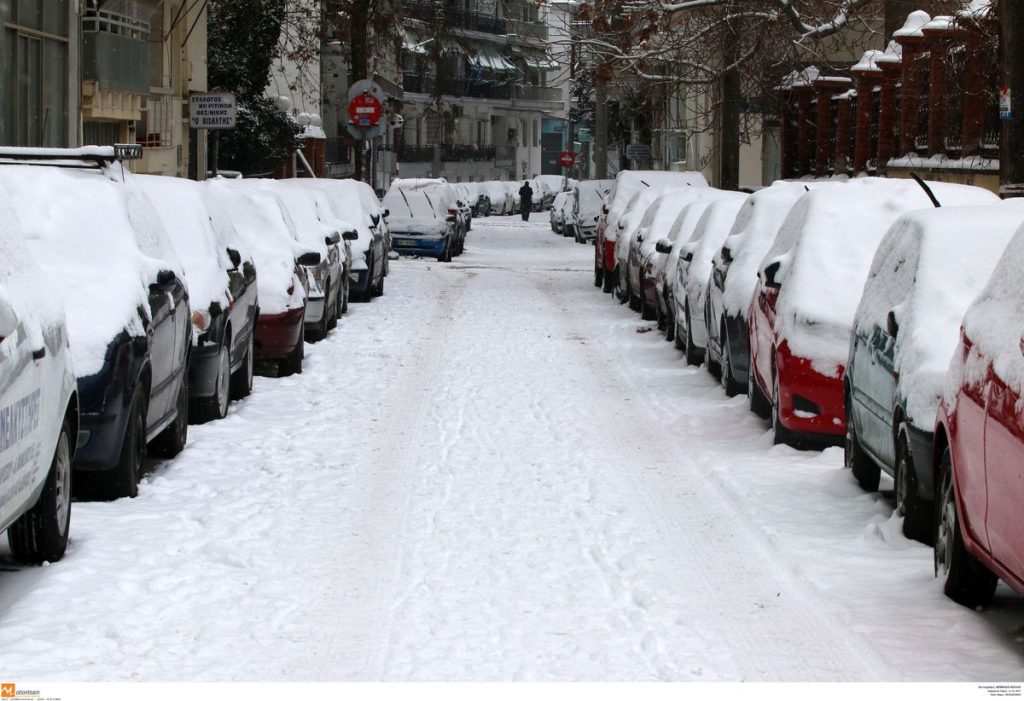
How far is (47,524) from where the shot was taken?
25.7 ft

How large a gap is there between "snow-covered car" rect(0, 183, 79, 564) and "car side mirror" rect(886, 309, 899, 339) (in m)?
3.96

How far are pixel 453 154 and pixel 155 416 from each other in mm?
92104

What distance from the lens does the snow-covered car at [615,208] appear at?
27.3m

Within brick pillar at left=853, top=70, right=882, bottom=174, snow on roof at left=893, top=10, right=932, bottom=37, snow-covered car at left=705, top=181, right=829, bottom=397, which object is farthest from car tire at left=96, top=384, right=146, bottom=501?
brick pillar at left=853, top=70, right=882, bottom=174

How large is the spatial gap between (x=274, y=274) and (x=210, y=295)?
3.57 metres

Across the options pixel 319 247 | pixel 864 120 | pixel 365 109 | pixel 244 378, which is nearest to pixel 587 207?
pixel 365 109

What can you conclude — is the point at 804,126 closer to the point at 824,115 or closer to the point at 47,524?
the point at 824,115

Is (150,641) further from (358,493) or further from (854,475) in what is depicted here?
(854,475)

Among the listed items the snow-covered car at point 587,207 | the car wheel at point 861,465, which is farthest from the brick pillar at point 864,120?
the car wheel at point 861,465

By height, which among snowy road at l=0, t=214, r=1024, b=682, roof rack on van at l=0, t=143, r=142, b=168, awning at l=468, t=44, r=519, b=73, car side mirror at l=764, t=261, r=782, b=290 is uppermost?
awning at l=468, t=44, r=519, b=73

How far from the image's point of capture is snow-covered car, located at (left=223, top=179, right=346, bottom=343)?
18.7 metres

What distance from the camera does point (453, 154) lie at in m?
101

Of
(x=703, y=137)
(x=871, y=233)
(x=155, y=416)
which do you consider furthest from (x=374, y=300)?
(x=703, y=137)

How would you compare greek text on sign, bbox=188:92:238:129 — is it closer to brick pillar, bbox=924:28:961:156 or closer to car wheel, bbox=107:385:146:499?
brick pillar, bbox=924:28:961:156
